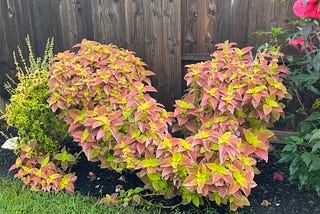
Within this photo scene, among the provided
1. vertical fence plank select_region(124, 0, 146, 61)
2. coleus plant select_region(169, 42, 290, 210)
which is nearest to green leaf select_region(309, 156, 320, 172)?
coleus plant select_region(169, 42, 290, 210)

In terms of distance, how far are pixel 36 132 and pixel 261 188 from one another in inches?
67.4

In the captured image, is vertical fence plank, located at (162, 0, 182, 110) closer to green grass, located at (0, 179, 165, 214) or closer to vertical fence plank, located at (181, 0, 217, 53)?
vertical fence plank, located at (181, 0, 217, 53)

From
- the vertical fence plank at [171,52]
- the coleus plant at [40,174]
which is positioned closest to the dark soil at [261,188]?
the coleus plant at [40,174]

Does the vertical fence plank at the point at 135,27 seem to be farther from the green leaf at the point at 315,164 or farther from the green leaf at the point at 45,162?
the green leaf at the point at 315,164

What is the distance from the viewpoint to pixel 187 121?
257cm

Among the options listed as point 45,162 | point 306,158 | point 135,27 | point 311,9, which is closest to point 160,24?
point 135,27

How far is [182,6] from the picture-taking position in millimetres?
3027

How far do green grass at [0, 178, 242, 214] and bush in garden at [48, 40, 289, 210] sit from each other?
0.13 metres

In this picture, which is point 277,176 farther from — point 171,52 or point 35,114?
point 35,114

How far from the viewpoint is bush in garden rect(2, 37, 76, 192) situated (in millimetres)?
2740

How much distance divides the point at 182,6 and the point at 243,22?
50cm

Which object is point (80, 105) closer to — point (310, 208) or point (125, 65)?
point (125, 65)

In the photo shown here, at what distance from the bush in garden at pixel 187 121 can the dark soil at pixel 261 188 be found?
0.21 m

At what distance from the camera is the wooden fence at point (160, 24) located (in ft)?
9.61
